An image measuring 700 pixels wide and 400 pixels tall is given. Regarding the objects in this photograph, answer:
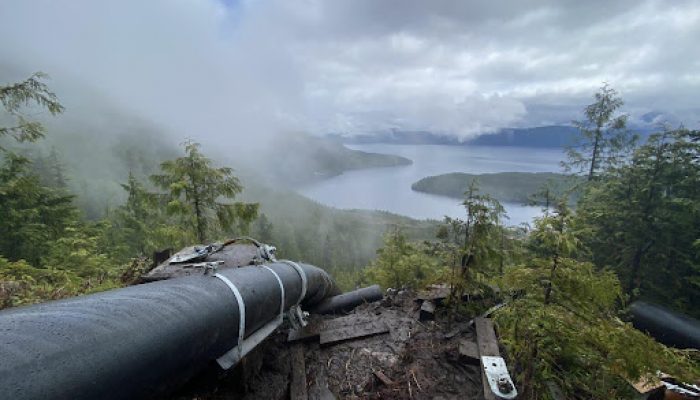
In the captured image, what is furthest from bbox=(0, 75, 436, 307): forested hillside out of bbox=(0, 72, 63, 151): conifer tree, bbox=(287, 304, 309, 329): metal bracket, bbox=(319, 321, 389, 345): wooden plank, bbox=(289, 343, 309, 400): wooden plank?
bbox=(289, 343, 309, 400): wooden plank

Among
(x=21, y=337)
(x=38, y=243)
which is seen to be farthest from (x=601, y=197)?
(x=38, y=243)

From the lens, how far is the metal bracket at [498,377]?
320cm

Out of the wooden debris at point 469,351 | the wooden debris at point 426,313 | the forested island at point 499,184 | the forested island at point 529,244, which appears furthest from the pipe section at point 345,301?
the forested island at point 499,184

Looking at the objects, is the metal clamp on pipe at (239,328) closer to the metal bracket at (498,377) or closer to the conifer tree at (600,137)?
the metal bracket at (498,377)

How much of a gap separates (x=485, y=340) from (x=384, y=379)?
1.37 meters

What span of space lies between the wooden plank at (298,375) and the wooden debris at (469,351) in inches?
71.4

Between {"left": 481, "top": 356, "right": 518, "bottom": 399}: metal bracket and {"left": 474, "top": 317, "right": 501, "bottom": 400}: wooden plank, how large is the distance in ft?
0.27

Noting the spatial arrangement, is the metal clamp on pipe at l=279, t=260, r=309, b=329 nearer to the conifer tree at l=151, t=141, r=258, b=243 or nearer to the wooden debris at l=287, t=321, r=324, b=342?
the wooden debris at l=287, t=321, r=324, b=342

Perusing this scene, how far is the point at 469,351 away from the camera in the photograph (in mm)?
4020

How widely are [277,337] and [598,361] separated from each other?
135 inches

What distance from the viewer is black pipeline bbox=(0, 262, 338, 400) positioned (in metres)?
1.47

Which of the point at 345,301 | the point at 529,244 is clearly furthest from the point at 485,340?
the point at 529,244

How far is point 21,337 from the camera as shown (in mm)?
1536

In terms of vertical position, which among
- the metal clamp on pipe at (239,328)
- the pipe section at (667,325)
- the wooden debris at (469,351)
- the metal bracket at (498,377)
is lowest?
the pipe section at (667,325)
